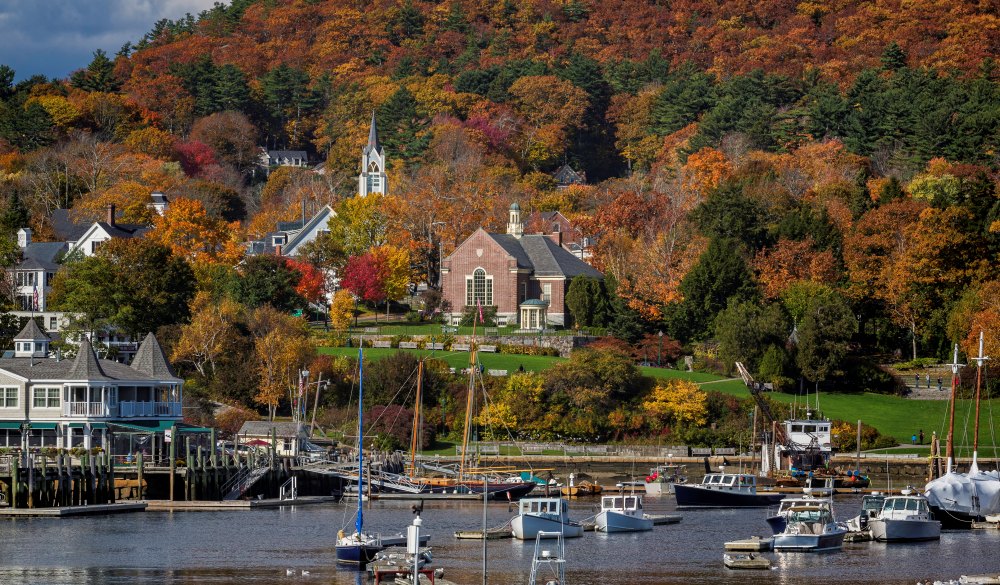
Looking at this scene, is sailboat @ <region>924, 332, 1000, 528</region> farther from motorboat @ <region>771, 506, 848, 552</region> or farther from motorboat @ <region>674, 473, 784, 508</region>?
motorboat @ <region>674, 473, 784, 508</region>

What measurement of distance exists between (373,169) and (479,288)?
5745 cm

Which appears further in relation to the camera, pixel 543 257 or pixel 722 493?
pixel 543 257

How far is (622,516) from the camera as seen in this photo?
7238cm

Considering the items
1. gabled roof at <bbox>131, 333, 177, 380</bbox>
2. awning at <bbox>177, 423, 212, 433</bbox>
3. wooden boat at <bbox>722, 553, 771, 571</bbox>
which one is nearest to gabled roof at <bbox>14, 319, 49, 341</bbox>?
gabled roof at <bbox>131, 333, 177, 380</bbox>

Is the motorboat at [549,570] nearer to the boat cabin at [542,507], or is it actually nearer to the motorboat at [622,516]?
the boat cabin at [542,507]

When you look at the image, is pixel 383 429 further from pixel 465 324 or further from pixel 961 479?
pixel 961 479

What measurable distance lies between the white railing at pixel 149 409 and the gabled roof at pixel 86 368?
1789mm

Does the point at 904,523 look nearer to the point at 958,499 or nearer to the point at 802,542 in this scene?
the point at 802,542

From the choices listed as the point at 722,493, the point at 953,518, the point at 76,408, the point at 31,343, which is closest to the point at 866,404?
the point at 722,493

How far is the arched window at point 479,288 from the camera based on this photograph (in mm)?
129875

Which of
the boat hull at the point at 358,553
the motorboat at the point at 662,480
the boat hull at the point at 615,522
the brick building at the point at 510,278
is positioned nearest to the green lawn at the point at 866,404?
the brick building at the point at 510,278

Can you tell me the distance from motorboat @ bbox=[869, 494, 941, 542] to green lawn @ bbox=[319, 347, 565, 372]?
4230 cm

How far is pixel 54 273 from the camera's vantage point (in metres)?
127

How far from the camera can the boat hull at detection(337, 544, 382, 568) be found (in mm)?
58969
